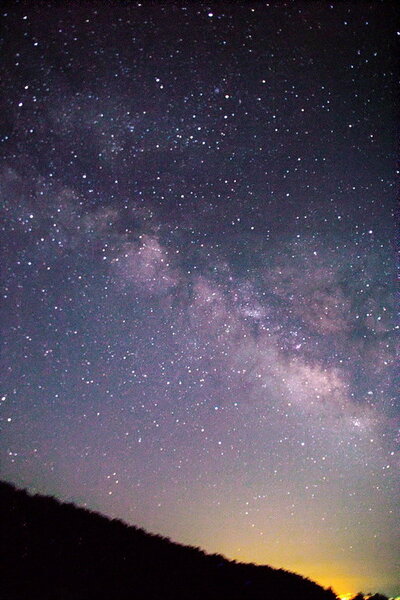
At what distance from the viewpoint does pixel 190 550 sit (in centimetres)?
682

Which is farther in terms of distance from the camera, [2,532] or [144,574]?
[144,574]

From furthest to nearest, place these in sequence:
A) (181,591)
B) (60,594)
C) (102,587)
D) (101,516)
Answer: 1. (101,516)
2. (181,591)
3. (102,587)
4. (60,594)

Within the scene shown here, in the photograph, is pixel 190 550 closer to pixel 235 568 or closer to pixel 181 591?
pixel 235 568

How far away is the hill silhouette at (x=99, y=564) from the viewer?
3.80 meters

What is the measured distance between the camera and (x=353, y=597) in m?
9.00

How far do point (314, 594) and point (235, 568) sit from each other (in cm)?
196

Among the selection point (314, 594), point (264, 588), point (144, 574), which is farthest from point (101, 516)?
point (314, 594)

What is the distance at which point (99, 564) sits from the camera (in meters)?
4.59

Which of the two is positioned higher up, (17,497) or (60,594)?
(17,497)

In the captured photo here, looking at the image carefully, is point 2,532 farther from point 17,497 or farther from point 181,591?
point 181,591

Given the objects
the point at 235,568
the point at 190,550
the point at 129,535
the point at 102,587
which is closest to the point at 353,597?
the point at 235,568

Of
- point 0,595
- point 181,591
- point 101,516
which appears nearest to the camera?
point 0,595

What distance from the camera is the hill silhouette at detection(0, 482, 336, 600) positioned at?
380 cm

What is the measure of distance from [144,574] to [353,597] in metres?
7.22
